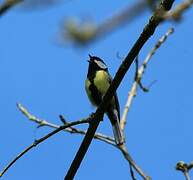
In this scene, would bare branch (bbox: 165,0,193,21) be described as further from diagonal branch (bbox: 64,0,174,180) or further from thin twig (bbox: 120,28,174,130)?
thin twig (bbox: 120,28,174,130)

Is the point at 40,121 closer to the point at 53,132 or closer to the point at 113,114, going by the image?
the point at 53,132

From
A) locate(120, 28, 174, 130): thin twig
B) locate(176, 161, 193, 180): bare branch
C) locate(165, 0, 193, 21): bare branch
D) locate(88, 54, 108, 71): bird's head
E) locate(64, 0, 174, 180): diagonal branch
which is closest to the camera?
locate(165, 0, 193, 21): bare branch

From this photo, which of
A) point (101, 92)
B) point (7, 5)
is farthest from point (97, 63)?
point (7, 5)

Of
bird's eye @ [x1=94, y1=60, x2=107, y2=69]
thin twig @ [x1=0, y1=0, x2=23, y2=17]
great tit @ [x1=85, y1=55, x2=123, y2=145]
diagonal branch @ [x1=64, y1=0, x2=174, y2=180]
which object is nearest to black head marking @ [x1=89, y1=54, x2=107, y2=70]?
bird's eye @ [x1=94, y1=60, x2=107, y2=69]

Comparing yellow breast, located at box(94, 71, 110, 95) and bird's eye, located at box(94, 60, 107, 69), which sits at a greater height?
bird's eye, located at box(94, 60, 107, 69)

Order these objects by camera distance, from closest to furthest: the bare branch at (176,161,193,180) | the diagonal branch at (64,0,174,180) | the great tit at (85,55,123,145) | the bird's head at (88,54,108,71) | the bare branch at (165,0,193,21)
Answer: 1. the bare branch at (165,0,193,21)
2. the bare branch at (176,161,193,180)
3. the diagonal branch at (64,0,174,180)
4. the great tit at (85,55,123,145)
5. the bird's head at (88,54,108,71)

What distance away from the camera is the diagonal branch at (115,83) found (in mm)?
2715

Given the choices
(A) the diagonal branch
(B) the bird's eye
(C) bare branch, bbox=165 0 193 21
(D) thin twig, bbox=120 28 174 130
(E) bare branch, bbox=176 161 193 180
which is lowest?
(E) bare branch, bbox=176 161 193 180

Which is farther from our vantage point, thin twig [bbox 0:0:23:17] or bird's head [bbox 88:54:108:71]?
bird's head [bbox 88:54:108:71]

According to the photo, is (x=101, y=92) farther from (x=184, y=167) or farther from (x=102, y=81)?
(x=184, y=167)

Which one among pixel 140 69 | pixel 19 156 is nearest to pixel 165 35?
pixel 140 69

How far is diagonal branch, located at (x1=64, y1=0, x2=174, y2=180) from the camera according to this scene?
271 centimetres

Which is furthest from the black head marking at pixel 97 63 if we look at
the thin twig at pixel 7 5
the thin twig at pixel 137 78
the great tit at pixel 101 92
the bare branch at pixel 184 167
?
the thin twig at pixel 7 5

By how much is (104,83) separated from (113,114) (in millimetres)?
415
